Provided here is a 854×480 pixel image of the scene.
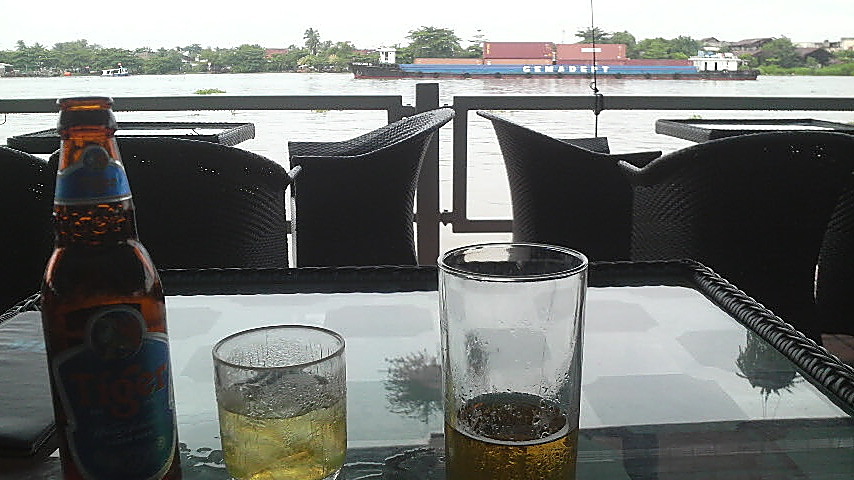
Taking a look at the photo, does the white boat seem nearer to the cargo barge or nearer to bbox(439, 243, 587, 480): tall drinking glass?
the cargo barge

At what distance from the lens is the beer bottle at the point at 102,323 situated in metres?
0.66

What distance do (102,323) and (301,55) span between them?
424 cm

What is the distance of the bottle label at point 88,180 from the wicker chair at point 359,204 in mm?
1750

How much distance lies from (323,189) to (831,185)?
4.56 feet

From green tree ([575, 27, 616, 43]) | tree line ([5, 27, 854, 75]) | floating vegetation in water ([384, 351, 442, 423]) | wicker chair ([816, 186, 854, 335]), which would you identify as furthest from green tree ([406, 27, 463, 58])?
floating vegetation in water ([384, 351, 442, 423])

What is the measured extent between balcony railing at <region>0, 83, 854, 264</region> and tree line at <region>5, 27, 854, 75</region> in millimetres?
861

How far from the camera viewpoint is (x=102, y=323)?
67cm

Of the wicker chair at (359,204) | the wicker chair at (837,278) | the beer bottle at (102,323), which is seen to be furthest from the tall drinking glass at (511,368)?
the wicker chair at (837,278)

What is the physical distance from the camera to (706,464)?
2.82ft

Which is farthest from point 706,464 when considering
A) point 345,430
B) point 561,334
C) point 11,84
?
point 11,84

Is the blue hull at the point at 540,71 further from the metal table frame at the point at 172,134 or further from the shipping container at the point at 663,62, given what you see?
the metal table frame at the point at 172,134

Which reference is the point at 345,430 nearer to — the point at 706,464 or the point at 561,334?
the point at 561,334

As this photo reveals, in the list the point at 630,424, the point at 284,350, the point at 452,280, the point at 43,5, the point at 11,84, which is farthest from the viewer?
the point at 43,5

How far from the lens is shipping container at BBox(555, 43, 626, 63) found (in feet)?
14.9
